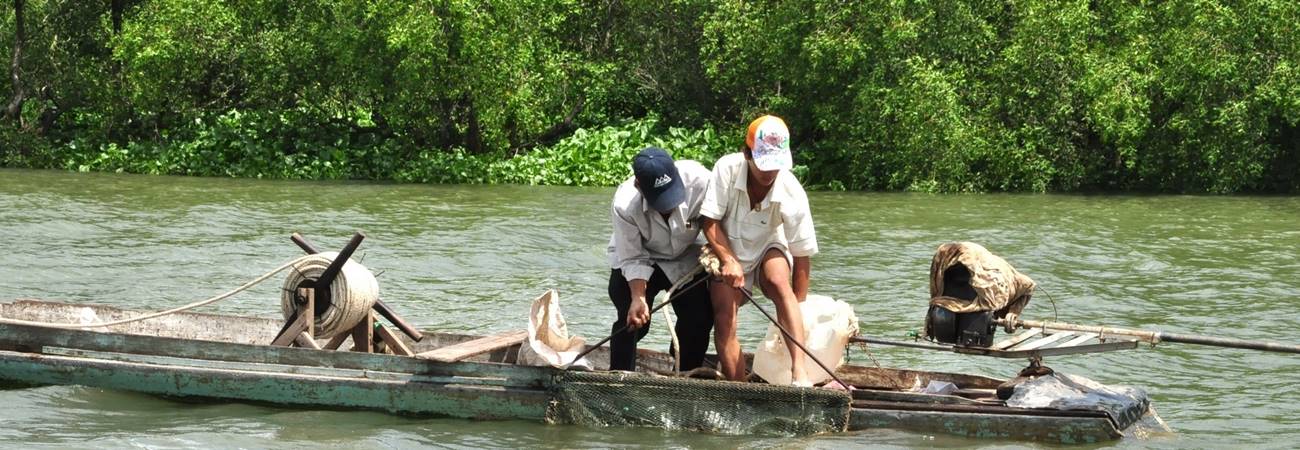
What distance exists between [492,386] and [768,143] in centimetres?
175

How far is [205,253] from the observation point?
13703 millimetres

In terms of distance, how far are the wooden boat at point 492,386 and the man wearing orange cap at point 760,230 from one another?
238 mm

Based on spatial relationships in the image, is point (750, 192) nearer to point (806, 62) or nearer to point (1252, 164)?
point (806, 62)

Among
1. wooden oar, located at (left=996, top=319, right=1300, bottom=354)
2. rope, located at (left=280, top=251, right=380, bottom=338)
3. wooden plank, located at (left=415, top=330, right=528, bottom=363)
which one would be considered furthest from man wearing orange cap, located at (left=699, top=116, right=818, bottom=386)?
rope, located at (left=280, top=251, right=380, bottom=338)

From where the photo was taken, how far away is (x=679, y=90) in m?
24.8

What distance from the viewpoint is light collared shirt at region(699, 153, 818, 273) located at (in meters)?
6.31

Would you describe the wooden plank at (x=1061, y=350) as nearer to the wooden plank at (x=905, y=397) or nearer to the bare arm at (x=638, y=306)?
the wooden plank at (x=905, y=397)

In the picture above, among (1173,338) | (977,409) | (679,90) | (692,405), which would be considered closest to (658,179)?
(692,405)

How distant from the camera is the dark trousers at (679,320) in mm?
6605

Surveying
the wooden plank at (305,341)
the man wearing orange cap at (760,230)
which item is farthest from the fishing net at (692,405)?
the wooden plank at (305,341)

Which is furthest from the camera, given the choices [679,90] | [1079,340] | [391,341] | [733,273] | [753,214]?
[679,90]

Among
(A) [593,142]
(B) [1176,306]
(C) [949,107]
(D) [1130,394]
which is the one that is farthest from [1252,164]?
(D) [1130,394]

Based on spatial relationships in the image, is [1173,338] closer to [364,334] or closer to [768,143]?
[768,143]

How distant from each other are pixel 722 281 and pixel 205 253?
8521 millimetres
